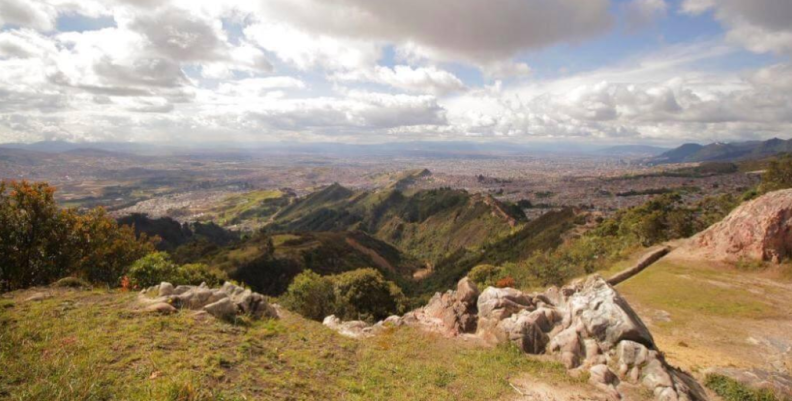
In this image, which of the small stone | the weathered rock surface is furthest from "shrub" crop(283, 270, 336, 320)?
the weathered rock surface

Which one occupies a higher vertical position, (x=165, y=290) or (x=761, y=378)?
(x=165, y=290)

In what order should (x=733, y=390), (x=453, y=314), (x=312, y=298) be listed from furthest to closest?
(x=312, y=298) → (x=453, y=314) → (x=733, y=390)

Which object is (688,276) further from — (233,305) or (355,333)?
(233,305)

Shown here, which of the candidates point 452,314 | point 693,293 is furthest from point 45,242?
point 693,293

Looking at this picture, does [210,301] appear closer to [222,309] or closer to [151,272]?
[222,309]

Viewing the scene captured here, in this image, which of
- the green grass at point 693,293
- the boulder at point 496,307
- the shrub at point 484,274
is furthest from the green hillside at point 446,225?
the boulder at point 496,307

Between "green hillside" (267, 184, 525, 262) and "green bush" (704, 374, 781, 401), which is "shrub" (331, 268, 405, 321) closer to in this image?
"green bush" (704, 374, 781, 401)

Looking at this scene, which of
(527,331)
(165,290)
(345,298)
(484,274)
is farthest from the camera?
(484,274)

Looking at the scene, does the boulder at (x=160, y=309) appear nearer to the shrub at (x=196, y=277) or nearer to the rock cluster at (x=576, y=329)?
the rock cluster at (x=576, y=329)

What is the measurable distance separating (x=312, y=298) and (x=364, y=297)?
5197 millimetres

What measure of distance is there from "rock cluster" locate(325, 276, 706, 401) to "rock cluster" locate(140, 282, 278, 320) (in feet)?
16.8

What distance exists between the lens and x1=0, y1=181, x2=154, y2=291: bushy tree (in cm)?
2180

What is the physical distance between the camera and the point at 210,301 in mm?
17422

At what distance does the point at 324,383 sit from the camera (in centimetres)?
1212
